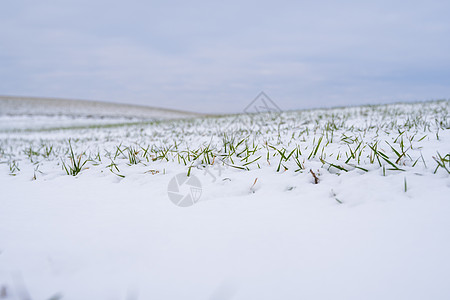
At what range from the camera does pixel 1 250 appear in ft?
4.59

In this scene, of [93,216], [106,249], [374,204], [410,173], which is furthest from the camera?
[410,173]

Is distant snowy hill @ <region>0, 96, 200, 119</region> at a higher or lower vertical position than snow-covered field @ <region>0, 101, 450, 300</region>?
higher

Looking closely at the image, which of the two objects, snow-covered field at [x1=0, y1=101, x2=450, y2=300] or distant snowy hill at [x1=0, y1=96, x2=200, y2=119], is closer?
snow-covered field at [x1=0, y1=101, x2=450, y2=300]

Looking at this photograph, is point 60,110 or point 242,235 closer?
point 242,235

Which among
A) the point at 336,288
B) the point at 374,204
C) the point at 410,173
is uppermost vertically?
the point at 410,173

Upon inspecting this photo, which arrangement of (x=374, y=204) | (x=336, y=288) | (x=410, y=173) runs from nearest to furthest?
(x=336, y=288) < (x=374, y=204) < (x=410, y=173)

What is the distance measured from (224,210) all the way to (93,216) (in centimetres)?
92

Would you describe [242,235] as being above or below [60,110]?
below

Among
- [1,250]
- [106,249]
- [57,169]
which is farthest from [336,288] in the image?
[57,169]

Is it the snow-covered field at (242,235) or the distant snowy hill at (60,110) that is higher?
the distant snowy hill at (60,110)

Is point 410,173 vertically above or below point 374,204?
above

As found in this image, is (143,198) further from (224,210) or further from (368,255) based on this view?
(368,255)

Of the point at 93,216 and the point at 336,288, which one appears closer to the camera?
the point at 336,288

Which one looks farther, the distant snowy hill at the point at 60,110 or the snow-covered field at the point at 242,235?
the distant snowy hill at the point at 60,110
